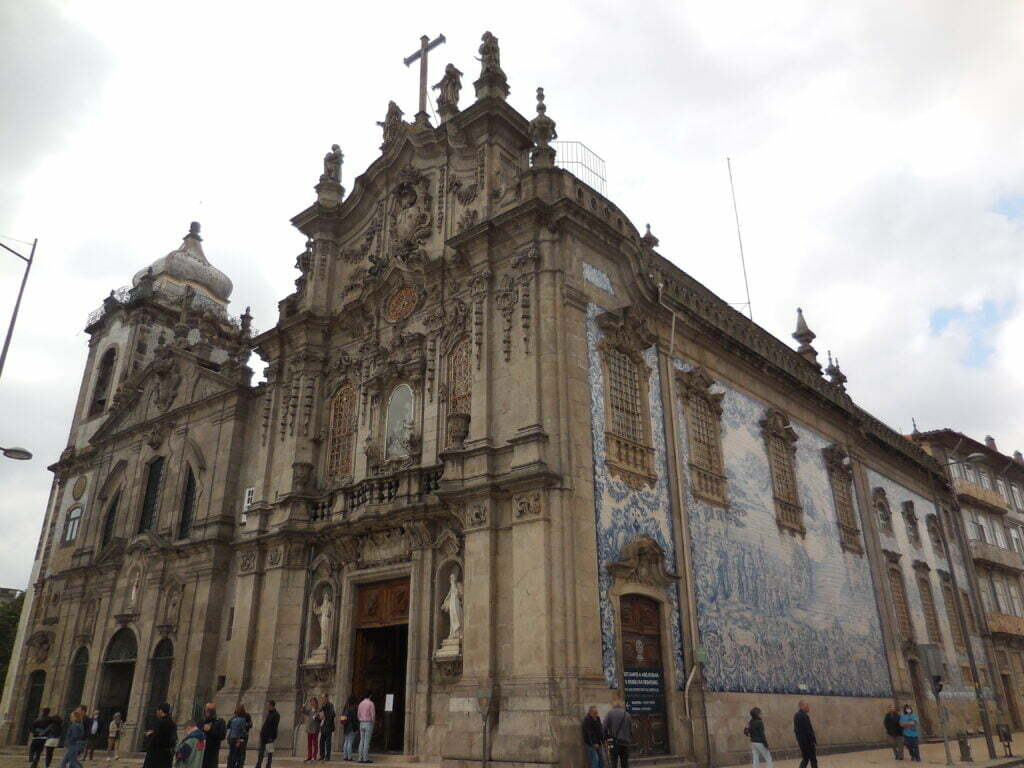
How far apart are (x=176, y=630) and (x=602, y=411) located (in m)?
15.3

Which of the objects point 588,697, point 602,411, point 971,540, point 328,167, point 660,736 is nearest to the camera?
point 588,697

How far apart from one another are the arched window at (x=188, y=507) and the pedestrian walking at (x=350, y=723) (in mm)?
10456

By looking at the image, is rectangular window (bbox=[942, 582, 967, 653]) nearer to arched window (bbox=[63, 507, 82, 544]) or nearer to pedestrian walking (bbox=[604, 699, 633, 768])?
pedestrian walking (bbox=[604, 699, 633, 768])

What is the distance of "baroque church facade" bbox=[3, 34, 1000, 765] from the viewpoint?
17.0m

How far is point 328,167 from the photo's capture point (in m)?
27.0

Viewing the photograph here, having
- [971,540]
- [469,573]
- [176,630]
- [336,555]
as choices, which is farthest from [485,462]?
[971,540]

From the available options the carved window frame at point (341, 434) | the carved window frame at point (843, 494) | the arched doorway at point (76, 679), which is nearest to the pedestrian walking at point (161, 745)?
the carved window frame at point (341, 434)

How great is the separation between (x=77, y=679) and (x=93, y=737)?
458cm

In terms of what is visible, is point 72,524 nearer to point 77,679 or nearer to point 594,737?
point 77,679

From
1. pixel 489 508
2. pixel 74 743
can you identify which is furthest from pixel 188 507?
pixel 489 508

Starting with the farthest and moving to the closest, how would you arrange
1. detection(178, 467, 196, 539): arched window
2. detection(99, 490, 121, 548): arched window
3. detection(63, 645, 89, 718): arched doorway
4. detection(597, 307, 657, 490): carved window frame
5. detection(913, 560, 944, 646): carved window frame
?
detection(913, 560, 944, 646): carved window frame
detection(99, 490, 121, 548): arched window
detection(63, 645, 89, 718): arched doorway
detection(178, 467, 196, 539): arched window
detection(597, 307, 657, 490): carved window frame

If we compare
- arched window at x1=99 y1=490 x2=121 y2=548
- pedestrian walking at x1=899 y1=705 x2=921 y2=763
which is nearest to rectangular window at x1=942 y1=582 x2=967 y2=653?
pedestrian walking at x1=899 y1=705 x2=921 y2=763

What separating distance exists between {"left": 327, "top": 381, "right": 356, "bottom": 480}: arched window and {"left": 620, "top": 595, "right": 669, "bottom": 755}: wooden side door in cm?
889

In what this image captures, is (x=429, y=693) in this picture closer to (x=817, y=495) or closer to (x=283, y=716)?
(x=283, y=716)
